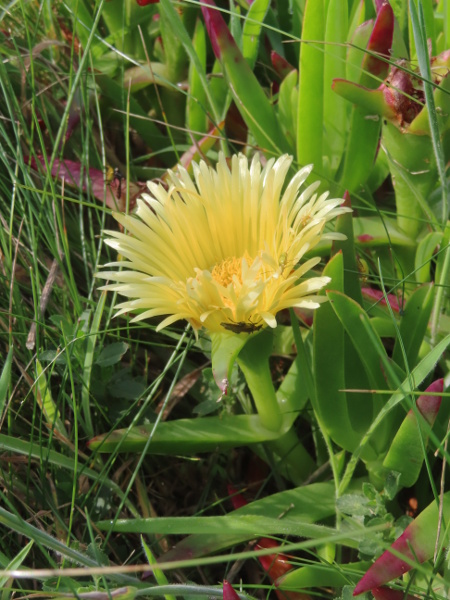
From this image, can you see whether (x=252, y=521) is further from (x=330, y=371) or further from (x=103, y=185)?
(x=103, y=185)

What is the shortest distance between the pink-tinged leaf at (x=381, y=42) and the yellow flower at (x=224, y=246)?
22cm

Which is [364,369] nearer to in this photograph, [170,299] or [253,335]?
[253,335]

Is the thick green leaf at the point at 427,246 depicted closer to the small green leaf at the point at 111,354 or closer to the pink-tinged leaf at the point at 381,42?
the pink-tinged leaf at the point at 381,42

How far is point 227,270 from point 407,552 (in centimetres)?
40

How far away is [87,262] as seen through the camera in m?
1.14

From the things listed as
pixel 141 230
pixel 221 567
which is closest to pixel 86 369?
pixel 141 230

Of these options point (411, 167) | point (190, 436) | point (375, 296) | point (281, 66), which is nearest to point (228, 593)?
point (190, 436)

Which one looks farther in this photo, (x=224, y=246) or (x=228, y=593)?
(x=224, y=246)

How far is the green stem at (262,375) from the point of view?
833mm

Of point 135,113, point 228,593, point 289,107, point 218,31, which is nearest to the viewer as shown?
point 228,593

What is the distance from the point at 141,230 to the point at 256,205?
145 millimetres

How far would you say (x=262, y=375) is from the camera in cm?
87

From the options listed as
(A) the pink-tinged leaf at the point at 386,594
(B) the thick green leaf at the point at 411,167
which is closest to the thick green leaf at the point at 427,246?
(B) the thick green leaf at the point at 411,167

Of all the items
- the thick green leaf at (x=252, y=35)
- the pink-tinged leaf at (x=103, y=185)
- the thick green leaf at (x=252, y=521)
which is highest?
the thick green leaf at (x=252, y=35)
